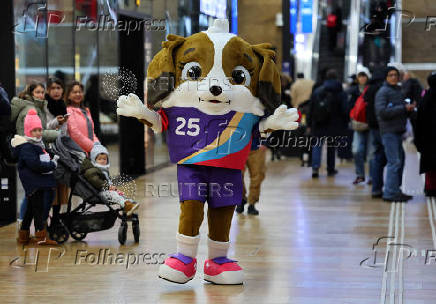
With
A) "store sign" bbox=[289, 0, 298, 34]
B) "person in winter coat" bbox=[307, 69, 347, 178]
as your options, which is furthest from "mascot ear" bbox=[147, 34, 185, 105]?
"store sign" bbox=[289, 0, 298, 34]

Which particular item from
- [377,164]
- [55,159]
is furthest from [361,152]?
[55,159]

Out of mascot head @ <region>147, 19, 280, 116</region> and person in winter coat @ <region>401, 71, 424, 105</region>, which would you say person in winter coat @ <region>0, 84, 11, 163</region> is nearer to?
mascot head @ <region>147, 19, 280, 116</region>

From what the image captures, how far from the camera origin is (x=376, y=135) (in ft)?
36.5

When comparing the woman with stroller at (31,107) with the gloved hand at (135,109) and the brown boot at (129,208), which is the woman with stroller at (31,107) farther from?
the gloved hand at (135,109)

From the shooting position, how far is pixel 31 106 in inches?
319

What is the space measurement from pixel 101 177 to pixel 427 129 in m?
4.49

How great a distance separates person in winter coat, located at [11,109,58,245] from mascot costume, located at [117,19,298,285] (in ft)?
5.29

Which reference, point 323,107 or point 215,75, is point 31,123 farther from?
point 323,107

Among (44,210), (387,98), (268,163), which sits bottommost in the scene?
(268,163)

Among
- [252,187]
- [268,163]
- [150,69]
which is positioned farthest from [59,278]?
[268,163]

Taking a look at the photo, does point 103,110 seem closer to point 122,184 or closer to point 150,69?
point 122,184

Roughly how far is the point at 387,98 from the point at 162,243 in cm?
374

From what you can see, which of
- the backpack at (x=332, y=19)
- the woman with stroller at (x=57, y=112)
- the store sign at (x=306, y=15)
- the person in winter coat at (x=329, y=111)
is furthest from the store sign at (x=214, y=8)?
the backpack at (x=332, y=19)

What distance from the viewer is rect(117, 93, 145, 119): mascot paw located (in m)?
6.32
